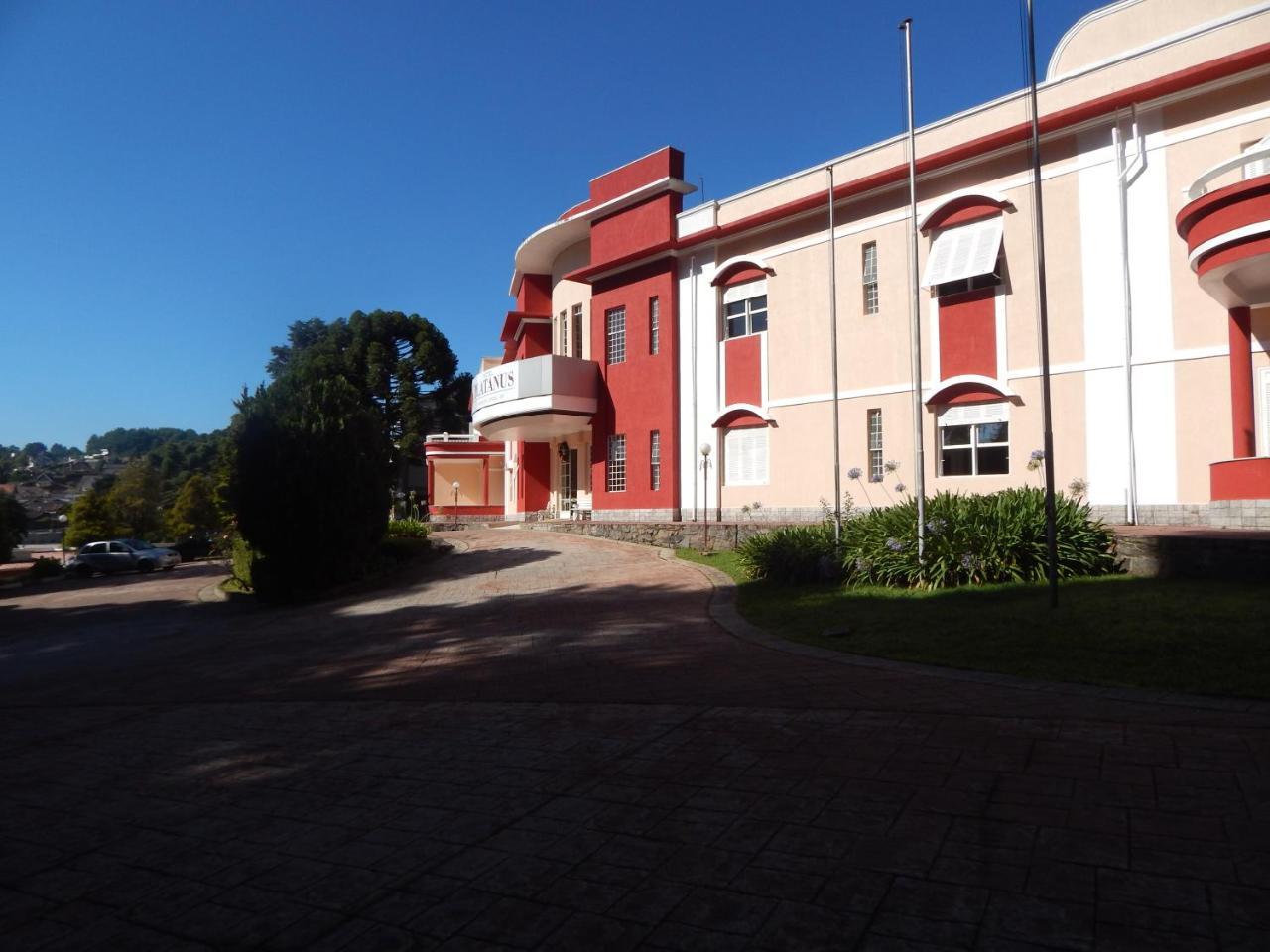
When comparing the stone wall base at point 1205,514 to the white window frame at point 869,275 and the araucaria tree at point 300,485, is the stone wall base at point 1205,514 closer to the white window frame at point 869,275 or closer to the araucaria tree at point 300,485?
the white window frame at point 869,275

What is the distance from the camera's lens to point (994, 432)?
671 inches

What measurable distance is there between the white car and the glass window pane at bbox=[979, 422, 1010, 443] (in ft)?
102

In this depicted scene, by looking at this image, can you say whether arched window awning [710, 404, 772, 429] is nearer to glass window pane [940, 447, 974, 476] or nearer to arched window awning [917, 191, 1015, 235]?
glass window pane [940, 447, 974, 476]

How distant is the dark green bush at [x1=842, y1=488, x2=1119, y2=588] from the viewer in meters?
11.5

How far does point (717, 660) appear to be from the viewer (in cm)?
825

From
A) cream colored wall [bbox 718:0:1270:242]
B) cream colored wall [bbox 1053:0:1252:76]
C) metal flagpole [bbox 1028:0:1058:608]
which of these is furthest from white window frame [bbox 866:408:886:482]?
metal flagpole [bbox 1028:0:1058:608]

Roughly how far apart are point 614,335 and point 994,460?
38.4ft

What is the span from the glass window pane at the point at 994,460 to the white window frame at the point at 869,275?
13.2ft

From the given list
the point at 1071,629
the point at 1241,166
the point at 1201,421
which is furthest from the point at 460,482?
the point at 1071,629

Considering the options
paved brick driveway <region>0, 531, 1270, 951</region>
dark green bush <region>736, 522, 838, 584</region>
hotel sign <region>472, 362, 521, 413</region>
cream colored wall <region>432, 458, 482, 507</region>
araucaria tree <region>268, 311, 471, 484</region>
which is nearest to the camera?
paved brick driveway <region>0, 531, 1270, 951</region>

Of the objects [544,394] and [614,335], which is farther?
[614,335]

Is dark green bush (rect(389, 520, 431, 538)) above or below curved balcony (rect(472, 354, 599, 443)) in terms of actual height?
below

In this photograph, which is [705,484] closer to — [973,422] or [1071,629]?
[973,422]

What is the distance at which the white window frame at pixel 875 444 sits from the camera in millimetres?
18609
